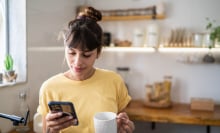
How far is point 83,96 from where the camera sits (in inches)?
39.2

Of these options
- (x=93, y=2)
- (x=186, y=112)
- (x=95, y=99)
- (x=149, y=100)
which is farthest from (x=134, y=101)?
(x=95, y=99)

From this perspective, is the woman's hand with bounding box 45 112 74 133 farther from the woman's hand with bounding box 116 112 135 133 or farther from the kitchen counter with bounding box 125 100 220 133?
the kitchen counter with bounding box 125 100 220 133

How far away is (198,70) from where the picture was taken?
2316 mm

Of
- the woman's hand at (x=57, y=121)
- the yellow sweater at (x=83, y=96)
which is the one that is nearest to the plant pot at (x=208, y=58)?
the yellow sweater at (x=83, y=96)

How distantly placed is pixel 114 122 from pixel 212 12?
75.2 inches

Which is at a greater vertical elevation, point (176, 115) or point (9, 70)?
point (9, 70)

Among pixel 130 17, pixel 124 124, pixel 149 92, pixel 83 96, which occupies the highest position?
pixel 130 17

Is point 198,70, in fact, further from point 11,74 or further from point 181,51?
point 11,74

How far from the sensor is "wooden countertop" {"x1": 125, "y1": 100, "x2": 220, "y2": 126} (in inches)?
71.3

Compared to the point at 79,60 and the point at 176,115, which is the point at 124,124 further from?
the point at 176,115

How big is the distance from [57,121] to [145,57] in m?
1.72

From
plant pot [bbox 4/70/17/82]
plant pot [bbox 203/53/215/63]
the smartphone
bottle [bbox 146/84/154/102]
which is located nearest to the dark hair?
the smartphone

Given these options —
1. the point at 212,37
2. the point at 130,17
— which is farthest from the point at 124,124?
the point at 130,17

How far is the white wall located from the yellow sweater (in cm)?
80
